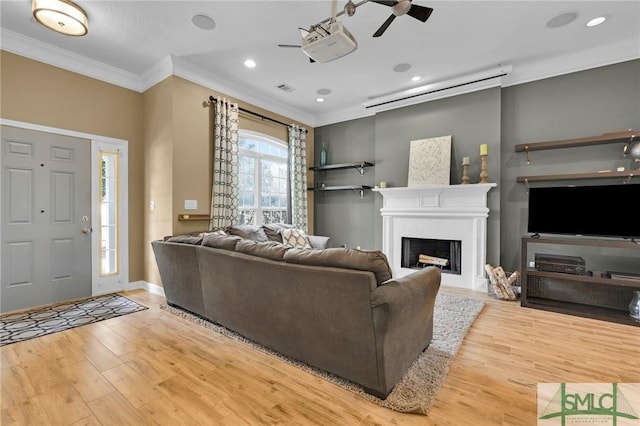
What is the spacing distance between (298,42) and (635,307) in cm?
480

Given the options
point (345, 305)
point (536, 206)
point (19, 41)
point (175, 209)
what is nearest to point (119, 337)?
point (175, 209)

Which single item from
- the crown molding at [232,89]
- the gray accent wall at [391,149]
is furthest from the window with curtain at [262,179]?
the gray accent wall at [391,149]

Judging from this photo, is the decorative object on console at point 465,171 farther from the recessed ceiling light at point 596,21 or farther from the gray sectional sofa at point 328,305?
the gray sectional sofa at point 328,305

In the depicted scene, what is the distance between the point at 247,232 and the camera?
399 centimetres

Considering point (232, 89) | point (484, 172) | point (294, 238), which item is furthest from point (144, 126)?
point (484, 172)

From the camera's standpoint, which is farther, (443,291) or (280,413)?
(443,291)

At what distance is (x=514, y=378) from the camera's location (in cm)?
195

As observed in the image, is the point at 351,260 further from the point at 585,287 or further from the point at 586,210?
the point at 585,287

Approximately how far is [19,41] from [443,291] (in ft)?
20.2

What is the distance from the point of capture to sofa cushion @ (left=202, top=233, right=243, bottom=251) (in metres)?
2.56

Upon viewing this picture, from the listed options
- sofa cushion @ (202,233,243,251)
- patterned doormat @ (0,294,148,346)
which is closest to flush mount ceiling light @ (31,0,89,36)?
sofa cushion @ (202,233,243,251)

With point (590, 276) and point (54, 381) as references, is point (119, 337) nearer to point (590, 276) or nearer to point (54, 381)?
point (54, 381)

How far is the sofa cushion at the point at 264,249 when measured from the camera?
2.16 meters

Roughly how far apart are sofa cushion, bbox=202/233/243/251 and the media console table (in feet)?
11.0
